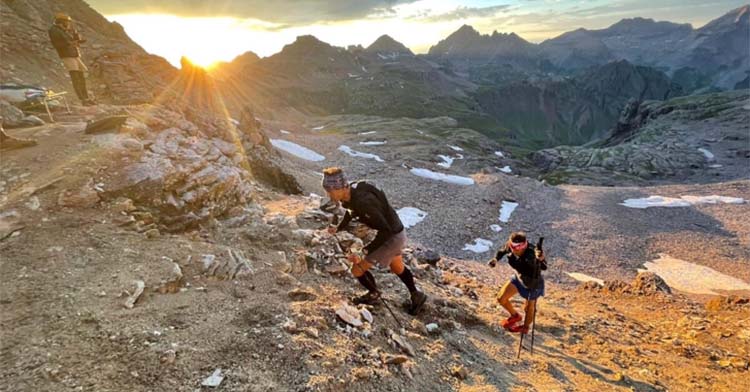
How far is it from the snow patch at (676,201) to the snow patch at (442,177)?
18.8m

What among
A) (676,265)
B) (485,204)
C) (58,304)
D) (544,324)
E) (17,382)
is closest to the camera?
(17,382)

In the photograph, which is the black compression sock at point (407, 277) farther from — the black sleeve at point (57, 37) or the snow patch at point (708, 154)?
the snow patch at point (708, 154)

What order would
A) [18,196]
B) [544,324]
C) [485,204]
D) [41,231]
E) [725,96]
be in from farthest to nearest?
[725,96] → [485,204] → [544,324] → [18,196] → [41,231]

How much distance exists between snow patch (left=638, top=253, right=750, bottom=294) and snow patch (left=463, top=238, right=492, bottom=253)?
11.6 m

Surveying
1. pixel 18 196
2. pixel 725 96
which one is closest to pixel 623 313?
pixel 18 196

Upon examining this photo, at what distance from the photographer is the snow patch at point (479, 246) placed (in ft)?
108

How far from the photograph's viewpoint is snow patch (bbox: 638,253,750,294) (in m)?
27.4

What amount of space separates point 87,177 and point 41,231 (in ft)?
8.28

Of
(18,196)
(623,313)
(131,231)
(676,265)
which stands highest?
(18,196)

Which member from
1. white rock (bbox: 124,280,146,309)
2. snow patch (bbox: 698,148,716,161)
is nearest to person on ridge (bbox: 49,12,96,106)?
white rock (bbox: 124,280,146,309)

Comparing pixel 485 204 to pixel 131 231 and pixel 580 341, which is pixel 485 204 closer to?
pixel 580 341

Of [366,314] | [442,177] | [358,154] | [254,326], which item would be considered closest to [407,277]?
[366,314]

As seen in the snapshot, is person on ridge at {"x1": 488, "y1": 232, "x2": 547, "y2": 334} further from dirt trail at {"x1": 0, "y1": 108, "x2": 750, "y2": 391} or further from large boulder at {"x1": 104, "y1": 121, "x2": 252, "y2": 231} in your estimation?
large boulder at {"x1": 104, "y1": 121, "x2": 252, "y2": 231}

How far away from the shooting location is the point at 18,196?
9.37 metres
